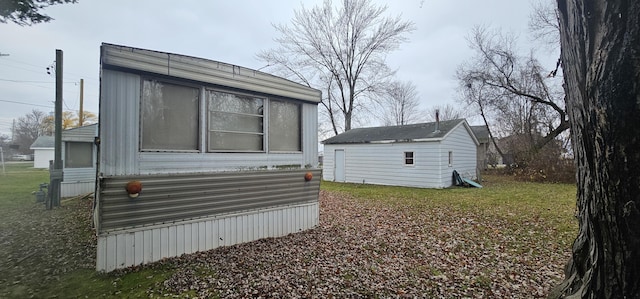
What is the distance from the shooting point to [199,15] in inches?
408

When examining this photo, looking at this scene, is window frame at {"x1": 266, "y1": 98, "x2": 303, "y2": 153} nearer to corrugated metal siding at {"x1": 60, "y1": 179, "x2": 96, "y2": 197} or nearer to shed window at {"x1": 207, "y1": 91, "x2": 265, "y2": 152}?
shed window at {"x1": 207, "y1": 91, "x2": 265, "y2": 152}

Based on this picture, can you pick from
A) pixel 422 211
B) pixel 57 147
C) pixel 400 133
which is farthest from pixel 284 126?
pixel 400 133

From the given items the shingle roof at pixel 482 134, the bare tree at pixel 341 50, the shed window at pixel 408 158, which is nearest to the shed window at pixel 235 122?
the shed window at pixel 408 158

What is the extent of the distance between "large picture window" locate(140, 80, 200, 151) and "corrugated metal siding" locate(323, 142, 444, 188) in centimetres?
1147

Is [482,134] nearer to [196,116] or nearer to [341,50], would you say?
[341,50]

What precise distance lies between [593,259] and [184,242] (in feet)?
16.1

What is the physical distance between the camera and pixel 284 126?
5875mm

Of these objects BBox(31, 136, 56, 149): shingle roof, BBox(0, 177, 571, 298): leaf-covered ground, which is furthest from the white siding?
BBox(0, 177, 571, 298): leaf-covered ground

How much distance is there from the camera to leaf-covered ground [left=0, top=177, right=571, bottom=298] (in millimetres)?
3464

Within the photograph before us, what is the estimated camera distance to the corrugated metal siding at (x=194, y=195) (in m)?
3.88

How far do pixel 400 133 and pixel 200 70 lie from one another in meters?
12.7

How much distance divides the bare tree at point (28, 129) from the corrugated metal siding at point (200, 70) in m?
47.7

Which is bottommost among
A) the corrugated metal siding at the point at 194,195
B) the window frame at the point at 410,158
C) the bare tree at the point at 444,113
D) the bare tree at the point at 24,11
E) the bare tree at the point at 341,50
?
the corrugated metal siding at the point at 194,195

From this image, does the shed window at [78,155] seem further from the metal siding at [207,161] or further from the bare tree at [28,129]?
the bare tree at [28,129]
